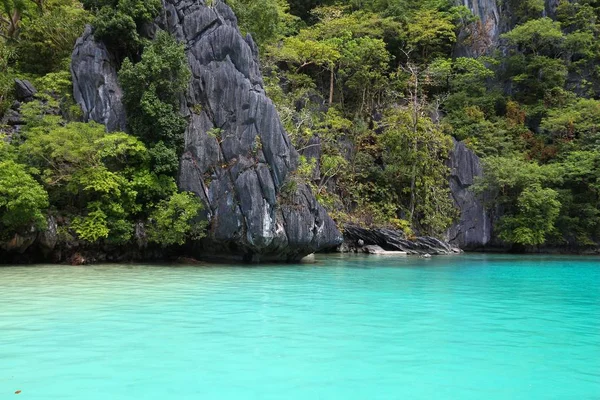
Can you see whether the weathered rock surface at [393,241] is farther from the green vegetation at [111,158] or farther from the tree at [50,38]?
the tree at [50,38]

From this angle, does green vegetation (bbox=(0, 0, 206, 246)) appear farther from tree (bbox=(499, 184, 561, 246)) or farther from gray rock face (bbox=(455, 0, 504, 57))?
gray rock face (bbox=(455, 0, 504, 57))

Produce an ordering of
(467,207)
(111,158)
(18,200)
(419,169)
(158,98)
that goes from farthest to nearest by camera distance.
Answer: (467,207) → (419,169) → (158,98) → (111,158) → (18,200)

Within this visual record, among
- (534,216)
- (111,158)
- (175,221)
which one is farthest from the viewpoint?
(534,216)

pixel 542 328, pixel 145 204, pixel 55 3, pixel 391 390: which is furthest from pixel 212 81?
pixel 391 390

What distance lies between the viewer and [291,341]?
6258 millimetres

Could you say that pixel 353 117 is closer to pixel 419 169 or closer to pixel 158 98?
pixel 419 169

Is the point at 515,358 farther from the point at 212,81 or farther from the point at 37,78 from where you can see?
the point at 37,78

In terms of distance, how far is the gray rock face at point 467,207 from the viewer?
28.3 metres

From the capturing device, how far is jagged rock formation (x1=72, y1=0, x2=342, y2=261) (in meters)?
17.9

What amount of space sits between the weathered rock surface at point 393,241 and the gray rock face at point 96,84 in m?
12.7

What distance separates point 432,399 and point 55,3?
2770 centimetres

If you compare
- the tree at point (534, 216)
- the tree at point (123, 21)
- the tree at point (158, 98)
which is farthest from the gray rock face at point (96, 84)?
the tree at point (534, 216)

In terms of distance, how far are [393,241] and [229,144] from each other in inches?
435

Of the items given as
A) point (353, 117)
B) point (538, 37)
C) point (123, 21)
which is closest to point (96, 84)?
point (123, 21)
